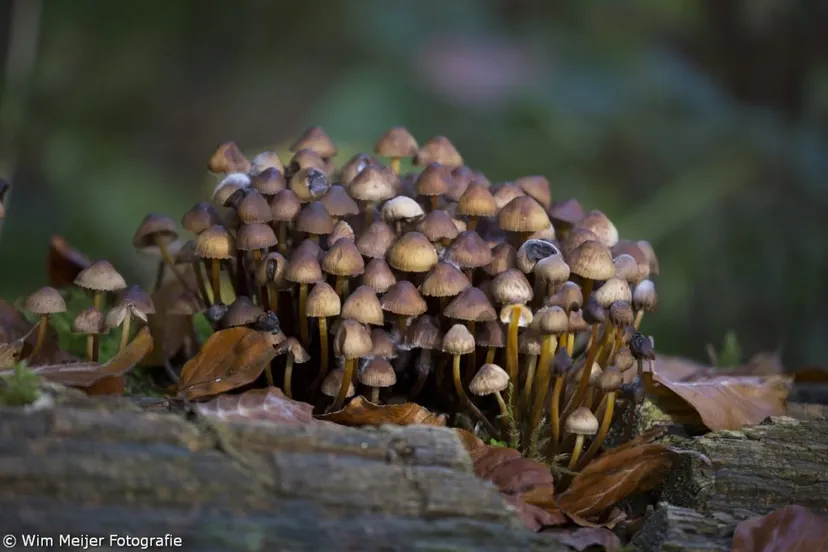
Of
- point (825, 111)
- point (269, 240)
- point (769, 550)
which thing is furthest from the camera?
point (825, 111)

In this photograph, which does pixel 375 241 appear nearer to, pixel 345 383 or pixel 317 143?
pixel 345 383

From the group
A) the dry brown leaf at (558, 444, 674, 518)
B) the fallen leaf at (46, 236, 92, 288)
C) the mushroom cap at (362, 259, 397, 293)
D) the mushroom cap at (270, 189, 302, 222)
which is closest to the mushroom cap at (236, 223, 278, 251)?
the mushroom cap at (270, 189, 302, 222)

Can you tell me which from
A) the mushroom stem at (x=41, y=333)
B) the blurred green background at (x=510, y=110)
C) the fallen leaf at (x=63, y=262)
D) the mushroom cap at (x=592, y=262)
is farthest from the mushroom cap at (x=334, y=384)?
the blurred green background at (x=510, y=110)

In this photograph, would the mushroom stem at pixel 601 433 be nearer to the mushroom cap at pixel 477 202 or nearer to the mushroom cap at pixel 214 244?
the mushroom cap at pixel 477 202

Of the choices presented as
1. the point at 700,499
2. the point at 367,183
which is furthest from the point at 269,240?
the point at 700,499

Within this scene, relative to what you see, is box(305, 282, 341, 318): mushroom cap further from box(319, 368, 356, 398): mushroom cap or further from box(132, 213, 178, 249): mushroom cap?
box(132, 213, 178, 249): mushroom cap

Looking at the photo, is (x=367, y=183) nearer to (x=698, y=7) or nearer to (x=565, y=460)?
(x=565, y=460)
